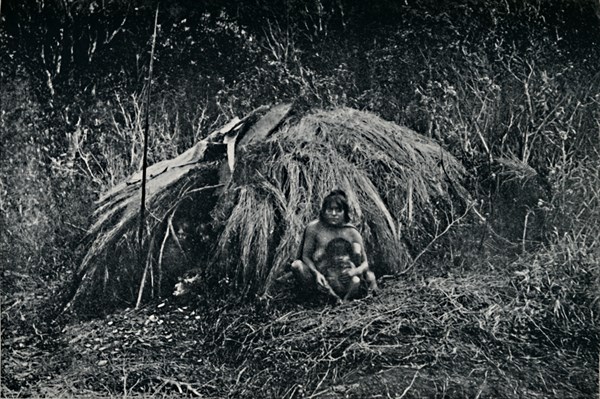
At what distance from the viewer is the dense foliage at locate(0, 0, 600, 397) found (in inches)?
181

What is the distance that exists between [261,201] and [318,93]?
0.75 metres

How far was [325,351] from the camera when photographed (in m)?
4.28

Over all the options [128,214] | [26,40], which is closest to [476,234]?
[128,214]

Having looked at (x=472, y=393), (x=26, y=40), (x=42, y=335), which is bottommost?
(x=472, y=393)

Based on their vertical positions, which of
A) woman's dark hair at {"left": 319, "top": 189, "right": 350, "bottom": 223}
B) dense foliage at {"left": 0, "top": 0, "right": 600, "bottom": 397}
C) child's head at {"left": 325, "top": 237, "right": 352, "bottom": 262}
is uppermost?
dense foliage at {"left": 0, "top": 0, "right": 600, "bottom": 397}

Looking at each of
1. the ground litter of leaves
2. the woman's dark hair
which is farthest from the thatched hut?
the ground litter of leaves

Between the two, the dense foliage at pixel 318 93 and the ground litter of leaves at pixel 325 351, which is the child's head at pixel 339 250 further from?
the dense foliage at pixel 318 93

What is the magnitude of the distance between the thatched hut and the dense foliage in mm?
119

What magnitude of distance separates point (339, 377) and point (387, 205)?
0.98 meters

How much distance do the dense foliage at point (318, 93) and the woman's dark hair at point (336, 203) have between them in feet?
1.66

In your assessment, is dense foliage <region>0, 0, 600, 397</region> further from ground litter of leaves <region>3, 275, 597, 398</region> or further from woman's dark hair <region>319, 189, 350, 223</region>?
woman's dark hair <region>319, 189, 350, 223</region>

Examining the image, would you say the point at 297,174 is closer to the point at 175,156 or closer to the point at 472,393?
the point at 175,156

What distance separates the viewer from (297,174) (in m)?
4.57

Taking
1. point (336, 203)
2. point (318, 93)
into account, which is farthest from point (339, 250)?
point (318, 93)
